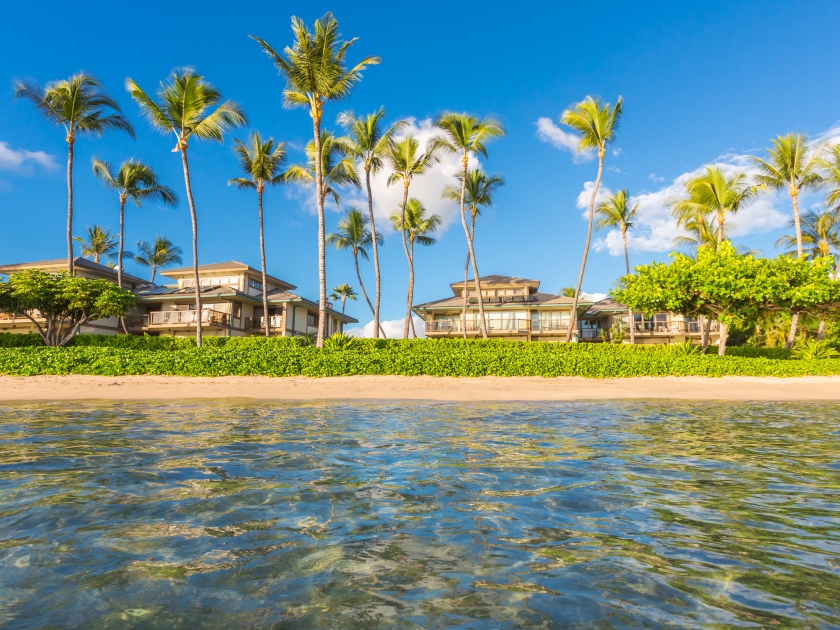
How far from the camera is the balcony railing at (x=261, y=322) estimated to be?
3972 centimetres

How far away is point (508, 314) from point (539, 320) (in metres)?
2.72

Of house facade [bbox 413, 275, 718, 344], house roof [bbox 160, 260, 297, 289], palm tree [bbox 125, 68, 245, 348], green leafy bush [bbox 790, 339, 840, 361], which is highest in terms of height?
palm tree [bbox 125, 68, 245, 348]

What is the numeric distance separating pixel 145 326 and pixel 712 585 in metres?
41.0

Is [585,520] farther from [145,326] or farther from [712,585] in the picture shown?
[145,326]

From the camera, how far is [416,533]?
3467 millimetres

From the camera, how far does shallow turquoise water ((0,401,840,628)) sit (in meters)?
2.40

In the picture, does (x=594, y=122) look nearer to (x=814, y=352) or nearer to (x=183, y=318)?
(x=814, y=352)

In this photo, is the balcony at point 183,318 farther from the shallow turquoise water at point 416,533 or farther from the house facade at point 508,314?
the shallow turquoise water at point 416,533

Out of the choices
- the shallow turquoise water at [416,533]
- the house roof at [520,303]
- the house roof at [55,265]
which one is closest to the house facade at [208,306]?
the house roof at [55,265]

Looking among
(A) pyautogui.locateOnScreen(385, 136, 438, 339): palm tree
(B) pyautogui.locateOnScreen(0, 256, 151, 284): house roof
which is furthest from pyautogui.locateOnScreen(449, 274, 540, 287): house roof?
(B) pyautogui.locateOnScreen(0, 256, 151, 284): house roof

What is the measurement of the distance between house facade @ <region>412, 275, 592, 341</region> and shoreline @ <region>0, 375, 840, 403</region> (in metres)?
21.3

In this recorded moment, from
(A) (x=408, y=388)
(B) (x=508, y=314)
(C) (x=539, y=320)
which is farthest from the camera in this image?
(B) (x=508, y=314)

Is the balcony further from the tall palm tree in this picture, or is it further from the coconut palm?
the tall palm tree

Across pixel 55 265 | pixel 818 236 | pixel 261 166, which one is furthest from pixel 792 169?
pixel 55 265
